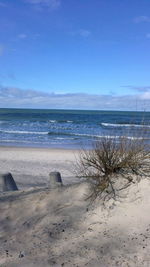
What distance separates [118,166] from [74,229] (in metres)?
1.17

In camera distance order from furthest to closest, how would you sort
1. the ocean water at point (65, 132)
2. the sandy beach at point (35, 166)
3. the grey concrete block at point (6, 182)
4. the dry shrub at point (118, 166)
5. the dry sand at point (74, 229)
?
the sandy beach at point (35, 166) < the grey concrete block at point (6, 182) < the ocean water at point (65, 132) < the dry shrub at point (118, 166) < the dry sand at point (74, 229)

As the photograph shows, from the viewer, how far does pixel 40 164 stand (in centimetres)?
1268

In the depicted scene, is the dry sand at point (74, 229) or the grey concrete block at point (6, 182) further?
the grey concrete block at point (6, 182)

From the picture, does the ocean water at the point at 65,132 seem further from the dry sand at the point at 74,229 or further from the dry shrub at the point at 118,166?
the dry sand at the point at 74,229

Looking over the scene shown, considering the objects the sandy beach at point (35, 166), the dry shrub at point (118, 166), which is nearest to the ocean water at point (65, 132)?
the dry shrub at point (118, 166)

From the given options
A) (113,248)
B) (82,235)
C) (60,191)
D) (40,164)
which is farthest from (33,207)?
(40,164)

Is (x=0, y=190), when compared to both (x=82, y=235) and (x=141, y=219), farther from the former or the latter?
(x=141, y=219)

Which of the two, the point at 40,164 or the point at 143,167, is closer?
the point at 143,167

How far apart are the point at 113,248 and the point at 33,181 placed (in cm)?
609

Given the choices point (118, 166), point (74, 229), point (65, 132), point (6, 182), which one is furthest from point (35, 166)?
point (65, 132)

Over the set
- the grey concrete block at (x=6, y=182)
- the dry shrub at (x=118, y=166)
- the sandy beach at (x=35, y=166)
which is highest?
the dry shrub at (x=118, y=166)

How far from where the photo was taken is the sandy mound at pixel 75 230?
3.34 metres

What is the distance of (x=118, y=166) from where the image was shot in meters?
4.47

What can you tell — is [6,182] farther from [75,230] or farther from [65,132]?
[65,132]
